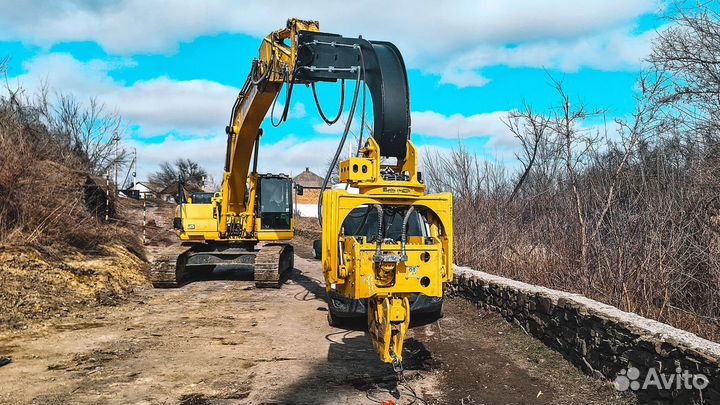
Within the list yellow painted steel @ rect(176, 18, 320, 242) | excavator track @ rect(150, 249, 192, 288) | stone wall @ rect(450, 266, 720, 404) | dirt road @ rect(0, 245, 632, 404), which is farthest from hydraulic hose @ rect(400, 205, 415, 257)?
excavator track @ rect(150, 249, 192, 288)

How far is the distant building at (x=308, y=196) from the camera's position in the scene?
61.6 meters

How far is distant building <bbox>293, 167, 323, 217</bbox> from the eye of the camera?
61562mm

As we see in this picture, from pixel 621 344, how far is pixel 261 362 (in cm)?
390

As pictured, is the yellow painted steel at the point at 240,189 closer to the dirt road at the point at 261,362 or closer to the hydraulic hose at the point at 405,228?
the dirt road at the point at 261,362

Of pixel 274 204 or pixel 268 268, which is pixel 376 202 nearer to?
pixel 268 268

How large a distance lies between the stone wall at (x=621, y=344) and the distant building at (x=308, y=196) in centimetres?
4564

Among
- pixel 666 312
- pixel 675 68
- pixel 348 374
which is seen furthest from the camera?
pixel 675 68

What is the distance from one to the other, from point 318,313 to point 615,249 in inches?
194

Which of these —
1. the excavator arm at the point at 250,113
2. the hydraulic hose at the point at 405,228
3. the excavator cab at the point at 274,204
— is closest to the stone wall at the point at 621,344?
the hydraulic hose at the point at 405,228

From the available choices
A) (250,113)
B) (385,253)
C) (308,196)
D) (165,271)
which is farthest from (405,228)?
(308,196)

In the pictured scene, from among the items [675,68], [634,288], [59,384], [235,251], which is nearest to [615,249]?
[634,288]

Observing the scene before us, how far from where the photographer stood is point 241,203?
13422 millimetres

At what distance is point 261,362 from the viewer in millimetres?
6434

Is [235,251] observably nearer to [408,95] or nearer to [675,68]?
[408,95]
